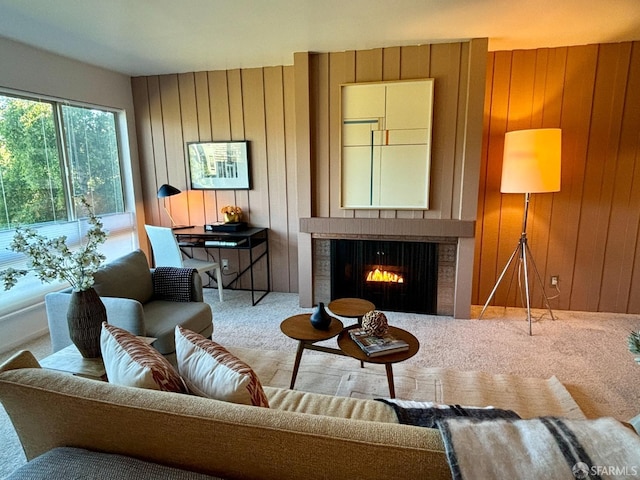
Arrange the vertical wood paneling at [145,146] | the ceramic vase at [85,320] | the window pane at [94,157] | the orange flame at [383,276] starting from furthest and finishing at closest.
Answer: the vertical wood paneling at [145,146] < the orange flame at [383,276] < the window pane at [94,157] < the ceramic vase at [85,320]

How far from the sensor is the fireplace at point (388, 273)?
11.6 ft

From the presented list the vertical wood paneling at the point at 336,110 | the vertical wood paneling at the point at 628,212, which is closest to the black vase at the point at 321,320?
the vertical wood paneling at the point at 336,110

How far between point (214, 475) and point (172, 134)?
13.3ft

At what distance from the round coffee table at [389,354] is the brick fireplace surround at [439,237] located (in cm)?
145

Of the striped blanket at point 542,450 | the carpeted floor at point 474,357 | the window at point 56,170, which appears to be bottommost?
the carpeted floor at point 474,357

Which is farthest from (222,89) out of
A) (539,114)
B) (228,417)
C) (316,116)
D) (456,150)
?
(228,417)

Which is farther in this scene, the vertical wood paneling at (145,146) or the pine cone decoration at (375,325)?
the vertical wood paneling at (145,146)

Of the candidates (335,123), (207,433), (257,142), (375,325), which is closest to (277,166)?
(257,142)

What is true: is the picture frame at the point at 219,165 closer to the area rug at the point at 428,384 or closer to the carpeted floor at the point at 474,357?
the carpeted floor at the point at 474,357

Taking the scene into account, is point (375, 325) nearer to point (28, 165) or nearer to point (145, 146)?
point (28, 165)

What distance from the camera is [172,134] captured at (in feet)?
13.8

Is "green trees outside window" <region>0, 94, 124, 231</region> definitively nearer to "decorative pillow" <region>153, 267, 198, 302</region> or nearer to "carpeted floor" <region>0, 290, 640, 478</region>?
"carpeted floor" <region>0, 290, 640, 478</region>

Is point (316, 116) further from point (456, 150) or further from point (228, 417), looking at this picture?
point (228, 417)

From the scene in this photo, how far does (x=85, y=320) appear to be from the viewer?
5.62ft
